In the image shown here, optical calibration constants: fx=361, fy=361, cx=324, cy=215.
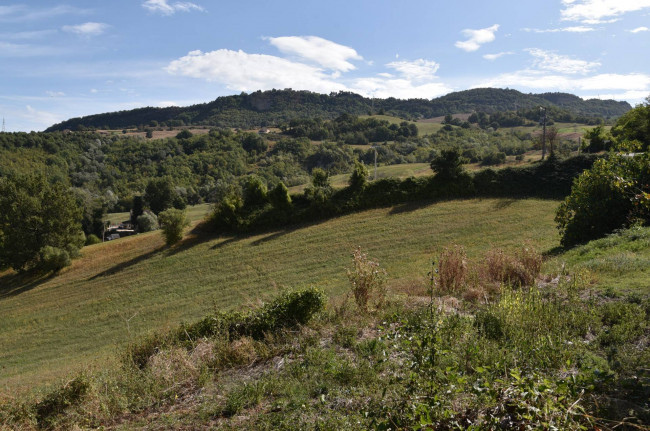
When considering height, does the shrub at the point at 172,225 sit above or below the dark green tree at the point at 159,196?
below

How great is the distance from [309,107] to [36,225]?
13824 cm

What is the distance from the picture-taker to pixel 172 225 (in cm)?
2533

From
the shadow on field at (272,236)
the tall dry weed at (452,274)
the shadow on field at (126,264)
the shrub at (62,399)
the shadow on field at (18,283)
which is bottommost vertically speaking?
the shadow on field at (18,283)

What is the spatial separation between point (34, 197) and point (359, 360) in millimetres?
32679

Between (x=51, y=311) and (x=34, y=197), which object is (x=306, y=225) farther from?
(x=34, y=197)

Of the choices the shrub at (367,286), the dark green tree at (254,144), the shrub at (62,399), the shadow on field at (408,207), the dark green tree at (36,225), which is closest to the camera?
the shrub at (62,399)

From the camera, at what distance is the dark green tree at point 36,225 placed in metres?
26.2

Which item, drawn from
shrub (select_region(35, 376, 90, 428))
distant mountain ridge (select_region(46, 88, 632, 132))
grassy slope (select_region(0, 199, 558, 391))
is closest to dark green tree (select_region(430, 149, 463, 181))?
grassy slope (select_region(0, 199, 558, 391))

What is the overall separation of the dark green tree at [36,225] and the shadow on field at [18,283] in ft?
2.13

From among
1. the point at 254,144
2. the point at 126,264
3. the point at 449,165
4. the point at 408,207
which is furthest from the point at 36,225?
the point at 254,144

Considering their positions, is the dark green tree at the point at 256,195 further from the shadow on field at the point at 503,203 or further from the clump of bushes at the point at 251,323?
the clump of bushes at the point at 251,323

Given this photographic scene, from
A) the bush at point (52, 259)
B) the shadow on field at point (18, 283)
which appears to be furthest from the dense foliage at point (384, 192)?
the shadow on field at point (18, 283)

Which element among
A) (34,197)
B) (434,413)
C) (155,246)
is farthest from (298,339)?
(34,197)

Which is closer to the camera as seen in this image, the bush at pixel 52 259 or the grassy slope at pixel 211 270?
the grassy slope at pixel 211 270
